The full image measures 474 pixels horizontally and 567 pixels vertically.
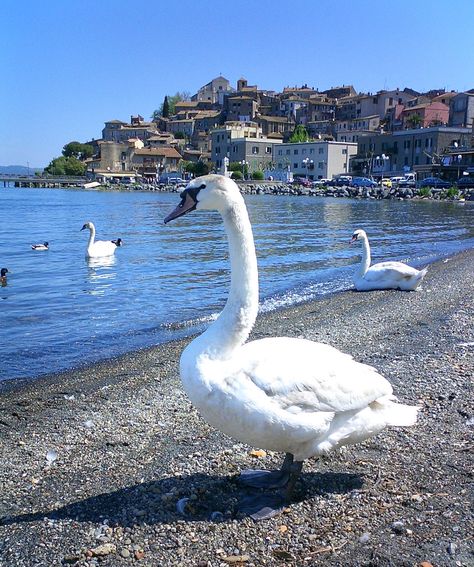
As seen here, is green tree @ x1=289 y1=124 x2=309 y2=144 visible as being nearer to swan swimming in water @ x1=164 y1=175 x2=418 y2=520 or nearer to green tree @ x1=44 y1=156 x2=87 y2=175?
green tree @ x1=44 y1=156 x2=87 y2=175

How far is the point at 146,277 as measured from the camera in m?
17.7

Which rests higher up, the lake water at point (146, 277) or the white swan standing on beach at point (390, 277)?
the white swan standing on beach at point (390, 277)

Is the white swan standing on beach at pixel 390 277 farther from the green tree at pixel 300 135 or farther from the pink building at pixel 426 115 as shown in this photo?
the green tree at pixel 300 135

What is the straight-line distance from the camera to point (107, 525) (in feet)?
12.4

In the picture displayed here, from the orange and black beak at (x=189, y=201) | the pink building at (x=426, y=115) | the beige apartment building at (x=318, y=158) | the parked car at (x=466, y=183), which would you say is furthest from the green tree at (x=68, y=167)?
the orange and black beak at (x=189, y=201)

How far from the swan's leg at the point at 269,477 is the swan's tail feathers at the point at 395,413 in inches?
29.0

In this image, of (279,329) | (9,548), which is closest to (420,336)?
(279,329)

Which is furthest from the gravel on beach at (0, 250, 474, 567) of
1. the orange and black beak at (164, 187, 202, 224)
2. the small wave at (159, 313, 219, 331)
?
the small wave at (159, 313, 219, 331)

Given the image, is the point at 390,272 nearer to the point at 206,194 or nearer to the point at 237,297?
the point at 237,297

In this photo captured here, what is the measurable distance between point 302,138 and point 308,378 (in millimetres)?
130394

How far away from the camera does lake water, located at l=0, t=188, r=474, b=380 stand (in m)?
10.3

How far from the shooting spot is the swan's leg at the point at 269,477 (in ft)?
13.7

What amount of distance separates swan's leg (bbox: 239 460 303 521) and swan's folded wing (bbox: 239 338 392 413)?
58 cm

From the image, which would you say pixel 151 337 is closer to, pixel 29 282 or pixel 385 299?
pixel 385 299
